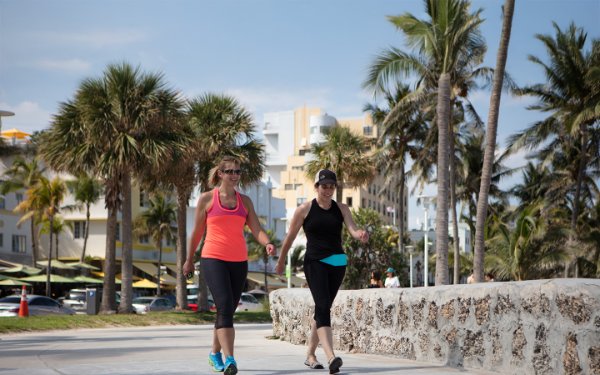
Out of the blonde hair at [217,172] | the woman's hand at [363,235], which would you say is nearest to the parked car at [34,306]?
the blonde hair at [217,172]

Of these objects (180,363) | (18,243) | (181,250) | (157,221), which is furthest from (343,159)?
(157,221)

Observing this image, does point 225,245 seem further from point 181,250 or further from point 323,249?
point 181,250

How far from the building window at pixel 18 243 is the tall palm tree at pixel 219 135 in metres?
35.3

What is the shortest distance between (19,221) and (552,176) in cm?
3668

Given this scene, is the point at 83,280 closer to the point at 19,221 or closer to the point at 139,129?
the point at 19,221

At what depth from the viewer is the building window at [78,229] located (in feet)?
228

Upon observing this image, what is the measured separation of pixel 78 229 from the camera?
6975cm

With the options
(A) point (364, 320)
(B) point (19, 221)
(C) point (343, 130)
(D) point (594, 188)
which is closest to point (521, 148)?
(C) point (343, 130)

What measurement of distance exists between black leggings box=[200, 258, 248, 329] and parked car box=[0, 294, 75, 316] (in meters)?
28.1

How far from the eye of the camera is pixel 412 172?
53.4 metres

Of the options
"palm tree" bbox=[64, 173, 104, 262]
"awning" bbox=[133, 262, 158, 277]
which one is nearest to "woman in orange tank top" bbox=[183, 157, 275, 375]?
"palm tree" bbox=[64, 173, 104, 262]

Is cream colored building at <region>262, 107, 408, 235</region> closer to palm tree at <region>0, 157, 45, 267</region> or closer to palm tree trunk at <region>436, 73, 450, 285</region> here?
palm tree at <region>0, 157, 45, 267</region>

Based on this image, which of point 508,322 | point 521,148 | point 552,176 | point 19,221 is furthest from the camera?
point 19,221

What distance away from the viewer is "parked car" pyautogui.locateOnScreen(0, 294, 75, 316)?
3347 cm
